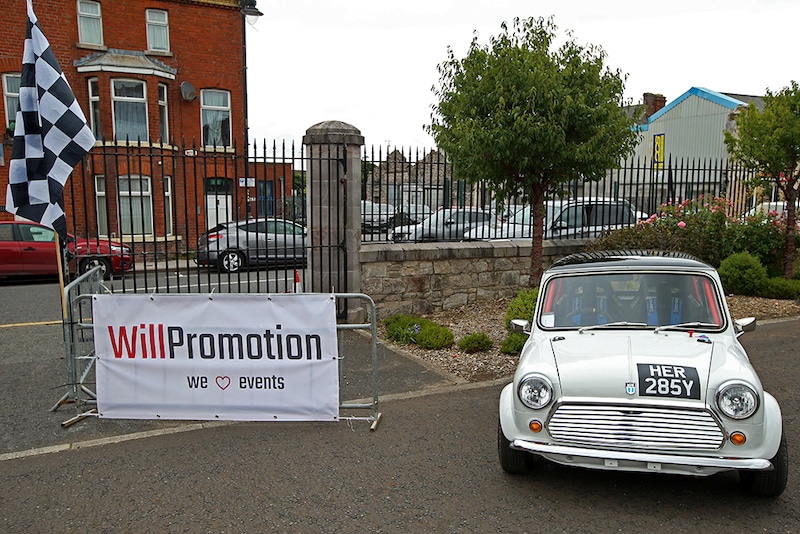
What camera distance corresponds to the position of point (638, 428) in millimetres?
4023

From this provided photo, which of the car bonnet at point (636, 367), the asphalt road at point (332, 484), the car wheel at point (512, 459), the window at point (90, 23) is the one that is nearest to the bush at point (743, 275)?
the asphalt road at point (332, 484)

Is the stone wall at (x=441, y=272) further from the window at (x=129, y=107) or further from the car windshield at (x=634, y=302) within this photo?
the window at (x=129, y=107)

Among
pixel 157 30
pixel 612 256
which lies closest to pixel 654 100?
pixel 157 30

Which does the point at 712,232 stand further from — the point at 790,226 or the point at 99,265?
the point at 99,265

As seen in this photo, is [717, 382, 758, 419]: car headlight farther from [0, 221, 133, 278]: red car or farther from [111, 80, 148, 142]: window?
[111, 80, 148, 142]: window

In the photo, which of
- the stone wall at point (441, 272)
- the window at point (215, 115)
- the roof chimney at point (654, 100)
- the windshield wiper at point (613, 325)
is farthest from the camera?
the roof chimney at point (654, 100)

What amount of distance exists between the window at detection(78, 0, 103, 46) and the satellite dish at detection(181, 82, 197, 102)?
2.94m

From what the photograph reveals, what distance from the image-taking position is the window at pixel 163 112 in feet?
72.7

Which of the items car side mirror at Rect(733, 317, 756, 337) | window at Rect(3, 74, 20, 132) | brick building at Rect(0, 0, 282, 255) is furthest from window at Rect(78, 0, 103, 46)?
car side mirror at Rect(733, 317, 756, 337)

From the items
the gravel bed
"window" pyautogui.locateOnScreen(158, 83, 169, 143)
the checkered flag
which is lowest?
the gravel bed

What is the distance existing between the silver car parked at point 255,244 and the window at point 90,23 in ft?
35.8

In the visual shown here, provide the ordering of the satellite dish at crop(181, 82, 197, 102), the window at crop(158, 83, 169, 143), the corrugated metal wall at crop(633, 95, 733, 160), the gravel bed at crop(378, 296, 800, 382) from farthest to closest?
the corrugated metal wall at crop(633, 95, 733, 160) < the satellite dish at crop(181, 82, 197, 102) < the window at crop(158, 83, 169, 143) < the gravel bed at crop(378, 296, 800, 382)

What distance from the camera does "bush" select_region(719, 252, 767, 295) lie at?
11.4 metres

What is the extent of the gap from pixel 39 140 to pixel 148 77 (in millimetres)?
16959
